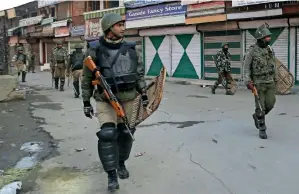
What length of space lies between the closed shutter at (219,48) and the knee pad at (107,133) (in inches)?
482

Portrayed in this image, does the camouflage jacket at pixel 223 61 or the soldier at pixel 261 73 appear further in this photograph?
the camouflage jacket at pixel 223 61

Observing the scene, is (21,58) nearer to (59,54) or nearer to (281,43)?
(59,54)

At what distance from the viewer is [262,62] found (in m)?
6.39

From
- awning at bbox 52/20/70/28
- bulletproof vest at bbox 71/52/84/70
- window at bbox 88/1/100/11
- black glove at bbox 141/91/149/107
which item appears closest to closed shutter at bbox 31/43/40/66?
awning at bbox 52/20/70/28

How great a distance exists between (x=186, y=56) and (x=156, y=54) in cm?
231

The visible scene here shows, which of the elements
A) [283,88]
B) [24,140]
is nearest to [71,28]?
[283,88]

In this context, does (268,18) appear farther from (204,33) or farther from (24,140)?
(24,140)

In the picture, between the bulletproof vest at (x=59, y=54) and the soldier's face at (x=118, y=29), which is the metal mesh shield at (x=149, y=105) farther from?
the bulletproof vest at (x=59, y=54)

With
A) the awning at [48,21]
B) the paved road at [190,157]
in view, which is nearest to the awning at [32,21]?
the awning at [48,21]

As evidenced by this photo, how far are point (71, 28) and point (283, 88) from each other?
20.1 m

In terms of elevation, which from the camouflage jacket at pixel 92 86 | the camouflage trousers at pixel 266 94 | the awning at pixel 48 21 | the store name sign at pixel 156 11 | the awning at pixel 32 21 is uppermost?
the awning at pixel 32 21

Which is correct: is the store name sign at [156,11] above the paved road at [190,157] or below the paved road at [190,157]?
above

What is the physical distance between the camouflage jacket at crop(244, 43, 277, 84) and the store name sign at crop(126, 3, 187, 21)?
38.4 ft

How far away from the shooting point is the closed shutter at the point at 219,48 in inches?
634
